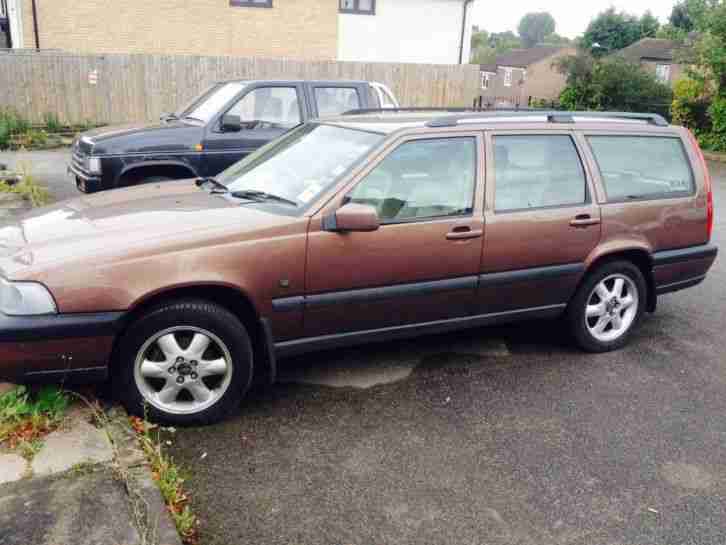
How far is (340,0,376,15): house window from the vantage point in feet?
75.6

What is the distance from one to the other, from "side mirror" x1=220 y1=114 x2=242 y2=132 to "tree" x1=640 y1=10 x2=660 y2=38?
2671 inches

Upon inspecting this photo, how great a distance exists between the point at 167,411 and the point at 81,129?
53.2ft

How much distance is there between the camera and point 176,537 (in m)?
2.97

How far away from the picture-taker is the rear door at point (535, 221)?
477 centimetres

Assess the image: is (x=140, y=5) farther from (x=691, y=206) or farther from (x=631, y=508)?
(x=631, y=508)

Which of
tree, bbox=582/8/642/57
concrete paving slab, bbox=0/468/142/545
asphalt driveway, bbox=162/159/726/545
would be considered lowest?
asphalt driveway, bbox=162/159/726/545

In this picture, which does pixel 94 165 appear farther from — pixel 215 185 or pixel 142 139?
pixel 215 185

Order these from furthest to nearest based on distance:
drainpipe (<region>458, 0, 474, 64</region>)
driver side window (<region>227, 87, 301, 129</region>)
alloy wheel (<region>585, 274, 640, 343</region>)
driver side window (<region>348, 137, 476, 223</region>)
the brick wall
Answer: drainpipe (<region>458, 0, 474, 64</region>) → the brick wall → driver side window (<region>227, 87, 301, 129</region>) → alloy wheel (<region>585, 274, 640, 343</region>) → driver side window (<region>348, 137, 476, 223</region>)

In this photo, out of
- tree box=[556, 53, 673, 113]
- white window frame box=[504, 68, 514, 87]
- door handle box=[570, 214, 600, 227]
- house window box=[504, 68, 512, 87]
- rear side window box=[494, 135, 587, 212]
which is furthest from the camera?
house window box=[504, 68, 512, 87]

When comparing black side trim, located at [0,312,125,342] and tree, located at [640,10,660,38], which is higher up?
A: tree, located at [640,10,660,38]

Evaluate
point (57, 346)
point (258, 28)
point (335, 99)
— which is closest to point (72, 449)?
point (57, 346)

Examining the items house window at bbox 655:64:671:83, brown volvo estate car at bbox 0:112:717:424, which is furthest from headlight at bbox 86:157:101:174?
house window at bbox 655:64:671:83

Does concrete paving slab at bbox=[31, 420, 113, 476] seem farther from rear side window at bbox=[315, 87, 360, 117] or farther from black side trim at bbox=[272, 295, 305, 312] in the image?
rear side window at bbox=[315, 87, 360, 117]

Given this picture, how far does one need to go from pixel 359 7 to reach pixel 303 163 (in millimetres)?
20062
